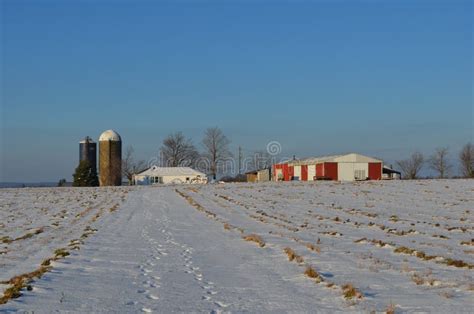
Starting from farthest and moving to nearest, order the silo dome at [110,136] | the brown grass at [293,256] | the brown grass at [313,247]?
the silo dome at [110,136] → the brown grass at [313,247] → the brown grass at [293,256]

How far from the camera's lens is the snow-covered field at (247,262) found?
33.7ft

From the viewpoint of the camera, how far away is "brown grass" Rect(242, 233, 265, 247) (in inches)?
760

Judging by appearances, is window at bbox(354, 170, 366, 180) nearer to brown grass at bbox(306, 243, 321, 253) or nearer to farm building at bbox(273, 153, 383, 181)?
farm building at bbox(273, 153, 383, 181)

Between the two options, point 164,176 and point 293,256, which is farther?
point 164,176

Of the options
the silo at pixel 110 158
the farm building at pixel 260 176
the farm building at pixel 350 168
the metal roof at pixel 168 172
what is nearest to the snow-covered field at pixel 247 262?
the farm building at pixel 350 168

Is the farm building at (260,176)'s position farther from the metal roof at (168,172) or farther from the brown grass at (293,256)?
the brown grass at (293,256)

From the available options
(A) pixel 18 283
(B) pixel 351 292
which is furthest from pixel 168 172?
(B) pixel 351 292

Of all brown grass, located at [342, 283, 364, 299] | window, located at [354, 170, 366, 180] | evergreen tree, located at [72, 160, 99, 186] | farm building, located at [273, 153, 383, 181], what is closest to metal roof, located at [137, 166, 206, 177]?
evergreen tree, located at [72, 160, 99, 186]

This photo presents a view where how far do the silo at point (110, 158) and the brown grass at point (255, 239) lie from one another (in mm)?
91855

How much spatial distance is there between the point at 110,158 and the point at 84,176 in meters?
10.6

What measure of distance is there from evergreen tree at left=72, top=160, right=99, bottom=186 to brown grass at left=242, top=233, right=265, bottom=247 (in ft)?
276

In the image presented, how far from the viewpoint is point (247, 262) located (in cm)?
1559

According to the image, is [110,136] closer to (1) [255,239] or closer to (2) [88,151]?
(2) [88,151]

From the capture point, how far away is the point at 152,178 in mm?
126500
